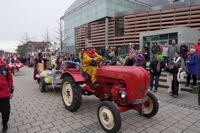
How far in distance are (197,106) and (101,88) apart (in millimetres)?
3018

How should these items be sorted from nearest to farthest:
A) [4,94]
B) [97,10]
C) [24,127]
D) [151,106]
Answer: [4,94]
[24,127]
[151,106]
[97,10]

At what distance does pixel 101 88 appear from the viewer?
3586 mm

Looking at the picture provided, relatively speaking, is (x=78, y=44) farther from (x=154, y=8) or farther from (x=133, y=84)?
(x=133, y=84)

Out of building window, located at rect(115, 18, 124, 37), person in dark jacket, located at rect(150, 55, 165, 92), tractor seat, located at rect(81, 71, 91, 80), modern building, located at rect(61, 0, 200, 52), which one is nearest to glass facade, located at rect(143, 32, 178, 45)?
modern building, located at rect(61, 0, 200, 52)

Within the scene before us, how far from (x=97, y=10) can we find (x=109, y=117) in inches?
891

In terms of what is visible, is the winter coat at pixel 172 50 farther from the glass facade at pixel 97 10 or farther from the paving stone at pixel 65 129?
the glass facade at pixel 97 10

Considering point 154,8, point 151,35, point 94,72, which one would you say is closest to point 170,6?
point 154,8

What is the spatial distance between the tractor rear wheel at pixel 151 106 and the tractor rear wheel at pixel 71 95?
1.71 metres

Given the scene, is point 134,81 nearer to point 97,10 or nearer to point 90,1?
point 97,10

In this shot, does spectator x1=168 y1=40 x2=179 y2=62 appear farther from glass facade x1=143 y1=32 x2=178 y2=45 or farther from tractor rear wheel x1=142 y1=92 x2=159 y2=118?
tractor rear wheel x1=142 y1=92 x2=159 y2=118

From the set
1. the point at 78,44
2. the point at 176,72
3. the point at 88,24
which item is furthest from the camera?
the point at 78,44

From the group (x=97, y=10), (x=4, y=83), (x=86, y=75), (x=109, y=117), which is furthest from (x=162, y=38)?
(x=97, y=10)

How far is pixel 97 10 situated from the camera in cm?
2273

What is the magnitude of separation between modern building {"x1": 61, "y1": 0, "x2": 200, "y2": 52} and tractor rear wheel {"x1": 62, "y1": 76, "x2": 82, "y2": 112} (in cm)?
1002
